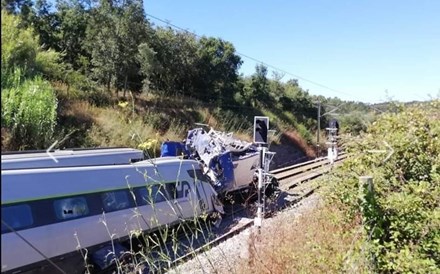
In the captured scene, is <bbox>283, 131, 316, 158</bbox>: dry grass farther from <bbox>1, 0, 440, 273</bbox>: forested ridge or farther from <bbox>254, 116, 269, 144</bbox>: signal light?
<bbox>254, 116, 269, 144</bbox>: signal light

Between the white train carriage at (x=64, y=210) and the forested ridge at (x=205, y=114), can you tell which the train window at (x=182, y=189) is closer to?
the white train carriage at (x=64, y=210)

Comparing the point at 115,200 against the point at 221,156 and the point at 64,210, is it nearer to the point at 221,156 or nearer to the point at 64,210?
the point at 64,210

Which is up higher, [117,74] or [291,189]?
[117,74]

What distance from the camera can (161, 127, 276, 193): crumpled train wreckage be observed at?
12.8 meters

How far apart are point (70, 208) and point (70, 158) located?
1.16 meters

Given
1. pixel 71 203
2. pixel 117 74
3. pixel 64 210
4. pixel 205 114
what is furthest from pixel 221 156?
pixel 205 114

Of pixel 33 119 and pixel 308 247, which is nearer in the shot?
pixel 308 247

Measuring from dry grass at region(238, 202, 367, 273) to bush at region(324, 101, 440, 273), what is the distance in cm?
29

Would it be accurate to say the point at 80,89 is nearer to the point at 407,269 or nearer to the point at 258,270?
the point at 258,270

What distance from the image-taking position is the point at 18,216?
6.32m

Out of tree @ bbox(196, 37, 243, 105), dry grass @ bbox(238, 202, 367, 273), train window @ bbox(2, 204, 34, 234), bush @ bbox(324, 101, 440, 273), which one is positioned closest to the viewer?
dry grass @ bbox(238, 202, 367, 273)

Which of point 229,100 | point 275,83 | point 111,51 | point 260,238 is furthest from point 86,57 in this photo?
point 275,83

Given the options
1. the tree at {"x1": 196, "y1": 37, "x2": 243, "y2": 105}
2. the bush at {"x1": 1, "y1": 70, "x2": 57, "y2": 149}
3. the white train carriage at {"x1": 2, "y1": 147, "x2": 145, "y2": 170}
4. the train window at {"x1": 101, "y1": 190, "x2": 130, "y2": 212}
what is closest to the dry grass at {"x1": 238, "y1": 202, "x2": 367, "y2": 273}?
the white train carriage at {"x1": 2, "y1": 147, "x2": 145, "y2": 170}

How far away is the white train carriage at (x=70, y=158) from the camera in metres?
7.06
